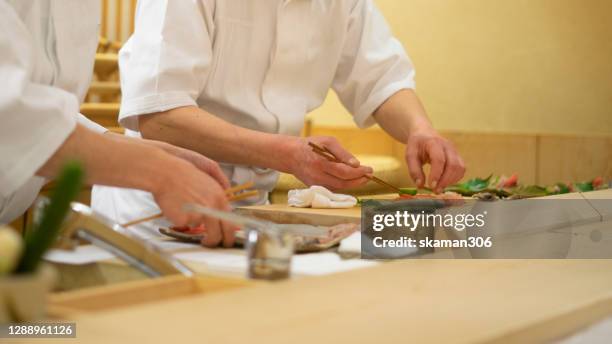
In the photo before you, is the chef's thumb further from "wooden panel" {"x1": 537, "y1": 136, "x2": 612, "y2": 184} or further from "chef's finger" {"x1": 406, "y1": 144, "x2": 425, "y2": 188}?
"wooden panel" {"x1": 537, "y1": 136, "x2": 612, "y2": 184}

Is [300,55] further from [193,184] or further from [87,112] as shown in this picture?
[87,112]

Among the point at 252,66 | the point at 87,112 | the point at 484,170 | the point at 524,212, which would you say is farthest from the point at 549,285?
the point at 87,112

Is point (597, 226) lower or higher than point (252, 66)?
lower

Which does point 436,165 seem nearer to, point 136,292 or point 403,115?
point 403,115

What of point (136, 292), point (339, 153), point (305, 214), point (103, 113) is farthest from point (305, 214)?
point (103, 113)

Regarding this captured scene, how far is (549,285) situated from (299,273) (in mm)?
321

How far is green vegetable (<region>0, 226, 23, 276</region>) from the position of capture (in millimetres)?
708

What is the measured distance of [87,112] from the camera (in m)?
3.79

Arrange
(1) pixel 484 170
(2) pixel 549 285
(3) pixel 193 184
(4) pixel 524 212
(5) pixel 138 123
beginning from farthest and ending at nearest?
1. (1) pixel 484 170
2. (5) pixel 138 123
3. (4) pixel 524 212
4. (3) pixel 193 184
5. (2) pixel 549 285

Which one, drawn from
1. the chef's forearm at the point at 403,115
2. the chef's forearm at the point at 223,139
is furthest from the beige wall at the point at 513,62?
the chef's forearm at the point at 223,139

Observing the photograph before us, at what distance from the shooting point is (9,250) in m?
0.71

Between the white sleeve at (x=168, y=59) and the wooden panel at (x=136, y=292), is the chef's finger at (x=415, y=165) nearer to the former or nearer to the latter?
the white sleeve at (x=168, y=59)

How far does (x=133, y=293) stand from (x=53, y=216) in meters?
0.26

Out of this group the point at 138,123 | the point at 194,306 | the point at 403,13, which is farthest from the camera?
the point at 403,13
